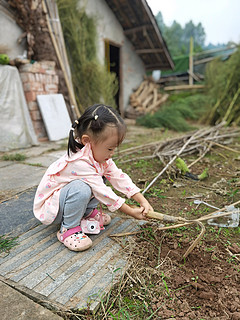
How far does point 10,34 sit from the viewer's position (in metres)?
4.81

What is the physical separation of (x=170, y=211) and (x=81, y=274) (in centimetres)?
106

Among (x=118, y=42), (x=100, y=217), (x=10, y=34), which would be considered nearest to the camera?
(x=100, y=217)

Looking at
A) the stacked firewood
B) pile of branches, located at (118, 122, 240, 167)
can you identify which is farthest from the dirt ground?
the stacked firewood

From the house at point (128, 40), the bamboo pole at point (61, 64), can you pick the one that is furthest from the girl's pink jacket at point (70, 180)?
the house at point (128, 40)

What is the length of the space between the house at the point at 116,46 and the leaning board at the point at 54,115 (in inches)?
5.6

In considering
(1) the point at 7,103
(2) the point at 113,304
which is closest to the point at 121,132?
(2) the point at 113,304

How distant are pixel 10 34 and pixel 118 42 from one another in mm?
4154

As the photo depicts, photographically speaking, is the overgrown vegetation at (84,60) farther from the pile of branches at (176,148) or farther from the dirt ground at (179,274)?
the dirt ground at (179,274)

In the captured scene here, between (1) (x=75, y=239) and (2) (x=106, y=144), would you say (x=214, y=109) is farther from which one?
(1) (x=75, y=239)

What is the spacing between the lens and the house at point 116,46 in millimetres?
4812

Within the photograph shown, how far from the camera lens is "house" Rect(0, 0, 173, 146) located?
481cm

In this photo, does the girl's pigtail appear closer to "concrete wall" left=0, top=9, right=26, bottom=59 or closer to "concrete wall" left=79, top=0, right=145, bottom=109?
"concrete wall" left=0, top=9, right=26, bottom=59

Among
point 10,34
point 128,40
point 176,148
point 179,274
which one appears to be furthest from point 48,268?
point 128,40

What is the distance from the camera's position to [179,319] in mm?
1097
